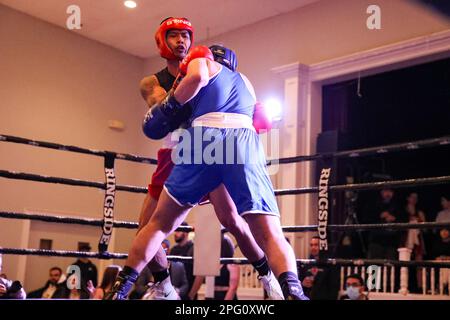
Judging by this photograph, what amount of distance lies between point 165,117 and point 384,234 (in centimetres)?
419

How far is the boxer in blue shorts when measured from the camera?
1.90 metres

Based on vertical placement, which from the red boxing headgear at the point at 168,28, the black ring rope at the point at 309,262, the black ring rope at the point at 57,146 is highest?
the red boxing headgear at the point at 168,28

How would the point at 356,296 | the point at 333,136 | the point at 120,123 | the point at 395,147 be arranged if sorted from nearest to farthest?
the point at 395,147 < the point at 356,296 < the point at 333,136 < the point at 120,123

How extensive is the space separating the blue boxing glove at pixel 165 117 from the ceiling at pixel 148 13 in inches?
187

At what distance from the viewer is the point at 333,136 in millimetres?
6426

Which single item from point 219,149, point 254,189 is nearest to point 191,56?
point 219,149

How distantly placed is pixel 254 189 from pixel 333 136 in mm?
4658

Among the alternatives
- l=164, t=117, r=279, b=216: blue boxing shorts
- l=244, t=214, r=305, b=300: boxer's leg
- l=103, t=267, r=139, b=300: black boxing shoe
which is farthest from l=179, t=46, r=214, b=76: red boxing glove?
l=103, t=267, r=139, b=300: black boxing shoe

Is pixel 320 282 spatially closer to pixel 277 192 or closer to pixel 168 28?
pixel 277 192

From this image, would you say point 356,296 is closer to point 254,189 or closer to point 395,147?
point 395,147

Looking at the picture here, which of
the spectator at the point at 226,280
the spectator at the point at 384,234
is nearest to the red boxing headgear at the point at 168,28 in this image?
the spectator at the point at 226,280

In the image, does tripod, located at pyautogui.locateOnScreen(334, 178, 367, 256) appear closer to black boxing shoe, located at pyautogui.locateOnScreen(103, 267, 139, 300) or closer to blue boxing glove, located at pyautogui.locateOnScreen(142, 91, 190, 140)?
blue boxing glove, located at pyautogui.locateOnScreen(142, 91, 190, 140)

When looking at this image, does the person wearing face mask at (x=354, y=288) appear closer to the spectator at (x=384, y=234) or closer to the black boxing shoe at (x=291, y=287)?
the spectator at (x=384, y=234)

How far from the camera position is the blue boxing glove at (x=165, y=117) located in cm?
206
